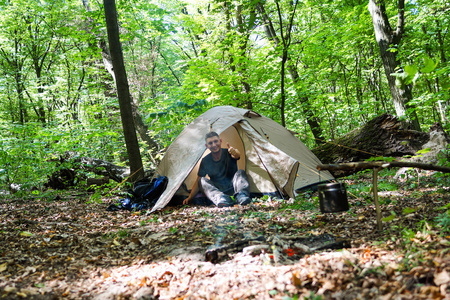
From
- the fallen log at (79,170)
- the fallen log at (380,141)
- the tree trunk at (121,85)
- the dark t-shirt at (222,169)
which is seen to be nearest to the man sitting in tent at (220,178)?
the dark t-shirt at (222,169)

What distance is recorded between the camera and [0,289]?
6.49ft

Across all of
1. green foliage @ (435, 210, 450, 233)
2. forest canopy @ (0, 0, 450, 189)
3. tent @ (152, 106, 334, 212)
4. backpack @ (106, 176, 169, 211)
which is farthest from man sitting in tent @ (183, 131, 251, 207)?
green foliage @ (435, 210, 450, 233)

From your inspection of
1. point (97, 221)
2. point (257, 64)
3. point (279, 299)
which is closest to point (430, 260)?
point (279, 299)

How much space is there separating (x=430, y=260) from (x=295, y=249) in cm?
98

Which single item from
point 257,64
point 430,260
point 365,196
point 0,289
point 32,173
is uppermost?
point 257,64

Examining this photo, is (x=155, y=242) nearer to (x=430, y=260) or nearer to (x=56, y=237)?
(x=56, y=237)

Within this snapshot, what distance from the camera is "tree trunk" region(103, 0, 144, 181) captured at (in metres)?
5.91

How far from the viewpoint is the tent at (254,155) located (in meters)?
4.88

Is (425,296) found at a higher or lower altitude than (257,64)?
lower

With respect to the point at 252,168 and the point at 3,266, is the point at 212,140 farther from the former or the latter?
the point at 3,266

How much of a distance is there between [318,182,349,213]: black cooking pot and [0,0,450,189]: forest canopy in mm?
1301

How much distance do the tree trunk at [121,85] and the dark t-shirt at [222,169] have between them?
1515 mm

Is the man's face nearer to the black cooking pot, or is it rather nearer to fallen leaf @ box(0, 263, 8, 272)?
the black cooking pot

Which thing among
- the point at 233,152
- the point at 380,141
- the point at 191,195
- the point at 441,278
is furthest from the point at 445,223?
the point at 380,141
